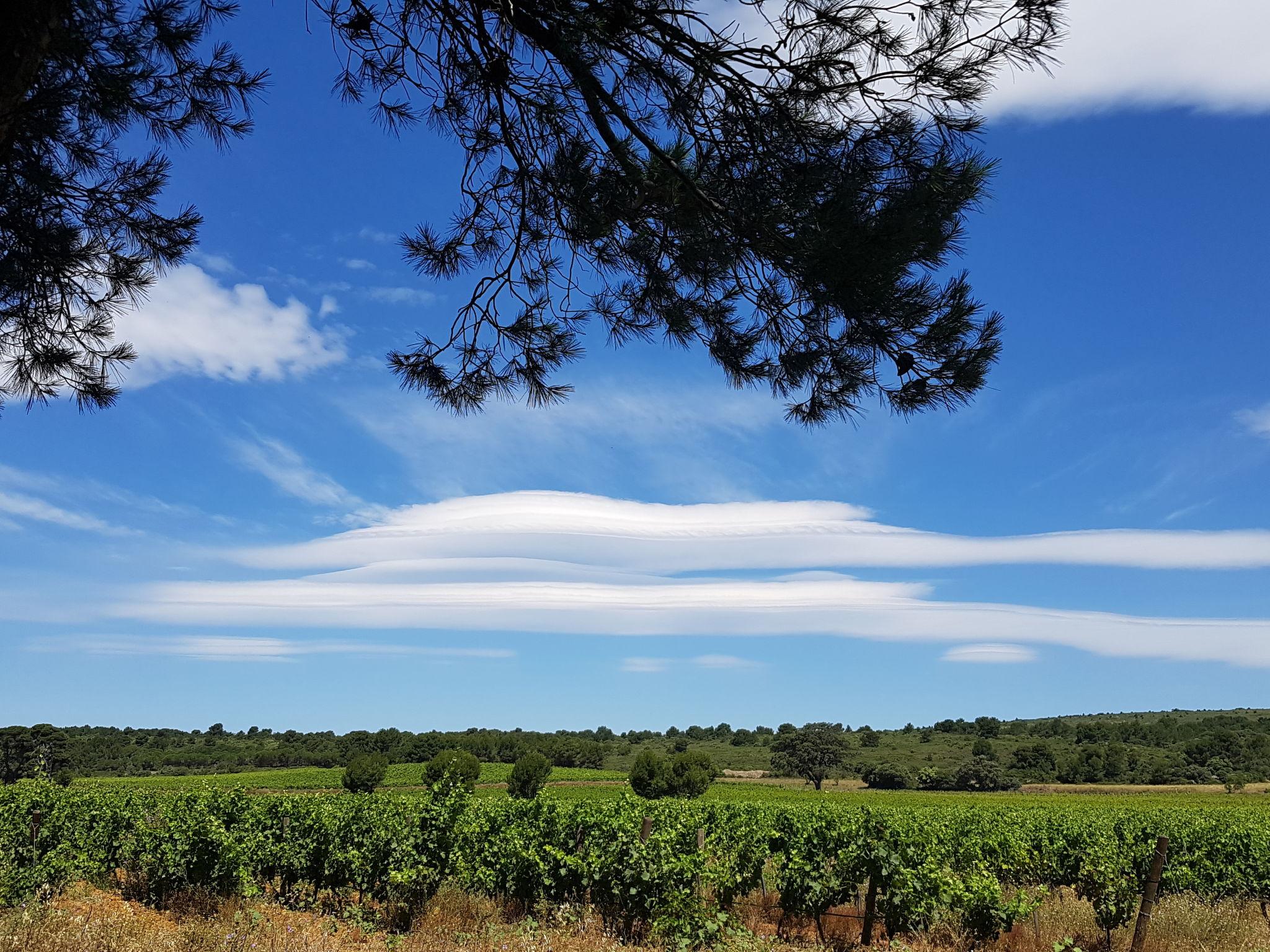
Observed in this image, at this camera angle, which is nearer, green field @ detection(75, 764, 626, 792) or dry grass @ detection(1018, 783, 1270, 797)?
green field @ detection(75, 764, 626, 792)

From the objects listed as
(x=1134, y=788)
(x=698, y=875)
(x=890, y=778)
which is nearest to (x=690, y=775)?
(x=890, y=778)

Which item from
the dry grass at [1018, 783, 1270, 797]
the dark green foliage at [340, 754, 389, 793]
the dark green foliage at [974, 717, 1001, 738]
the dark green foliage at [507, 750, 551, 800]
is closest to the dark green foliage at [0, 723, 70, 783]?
the dark green foliage at [340, 754, 389, 793]

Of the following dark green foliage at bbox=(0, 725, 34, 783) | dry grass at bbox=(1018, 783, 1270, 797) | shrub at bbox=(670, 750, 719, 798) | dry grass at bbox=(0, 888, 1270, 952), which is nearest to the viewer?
dry grass at bbox=(0, 888, 1270, 952)

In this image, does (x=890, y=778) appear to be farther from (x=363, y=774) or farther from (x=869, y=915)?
(x=869, y=915)

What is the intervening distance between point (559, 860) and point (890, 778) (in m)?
66.5

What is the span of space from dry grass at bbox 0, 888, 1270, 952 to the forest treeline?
2398 inches

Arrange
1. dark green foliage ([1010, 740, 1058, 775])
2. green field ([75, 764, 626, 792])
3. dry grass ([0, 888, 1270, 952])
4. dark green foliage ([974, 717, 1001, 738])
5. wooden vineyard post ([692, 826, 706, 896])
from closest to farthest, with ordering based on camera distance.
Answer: dry grass ([0, 888, 1270, 952]) → wooden vineyard post ([692, 826, 706, 896]) → green field ([75, 764, 626, 792]) → dark green foliage ([1010, 740, 1058, 775]) → dark green foliage ([974, 717, 1001, 738])

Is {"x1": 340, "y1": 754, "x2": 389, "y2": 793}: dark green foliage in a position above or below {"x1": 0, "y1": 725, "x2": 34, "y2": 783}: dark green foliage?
above

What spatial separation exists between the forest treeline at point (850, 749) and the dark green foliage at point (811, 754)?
6022 millimetres

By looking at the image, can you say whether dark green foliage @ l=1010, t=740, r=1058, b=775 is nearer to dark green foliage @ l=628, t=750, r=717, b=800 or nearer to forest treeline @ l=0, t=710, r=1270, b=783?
forest treeline @ l=0, t=710, r=1270, b=783

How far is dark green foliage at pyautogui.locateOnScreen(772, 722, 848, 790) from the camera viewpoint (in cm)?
7269

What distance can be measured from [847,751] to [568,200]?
85.4m

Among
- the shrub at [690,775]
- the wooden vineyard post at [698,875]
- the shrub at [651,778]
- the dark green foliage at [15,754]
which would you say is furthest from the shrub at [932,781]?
the dark green foliage at [15,754]

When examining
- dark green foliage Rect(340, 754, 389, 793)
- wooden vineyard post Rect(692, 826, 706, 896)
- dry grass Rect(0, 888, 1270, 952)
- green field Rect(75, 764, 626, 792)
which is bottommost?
green field Rect(75, 764, 626, 792)
